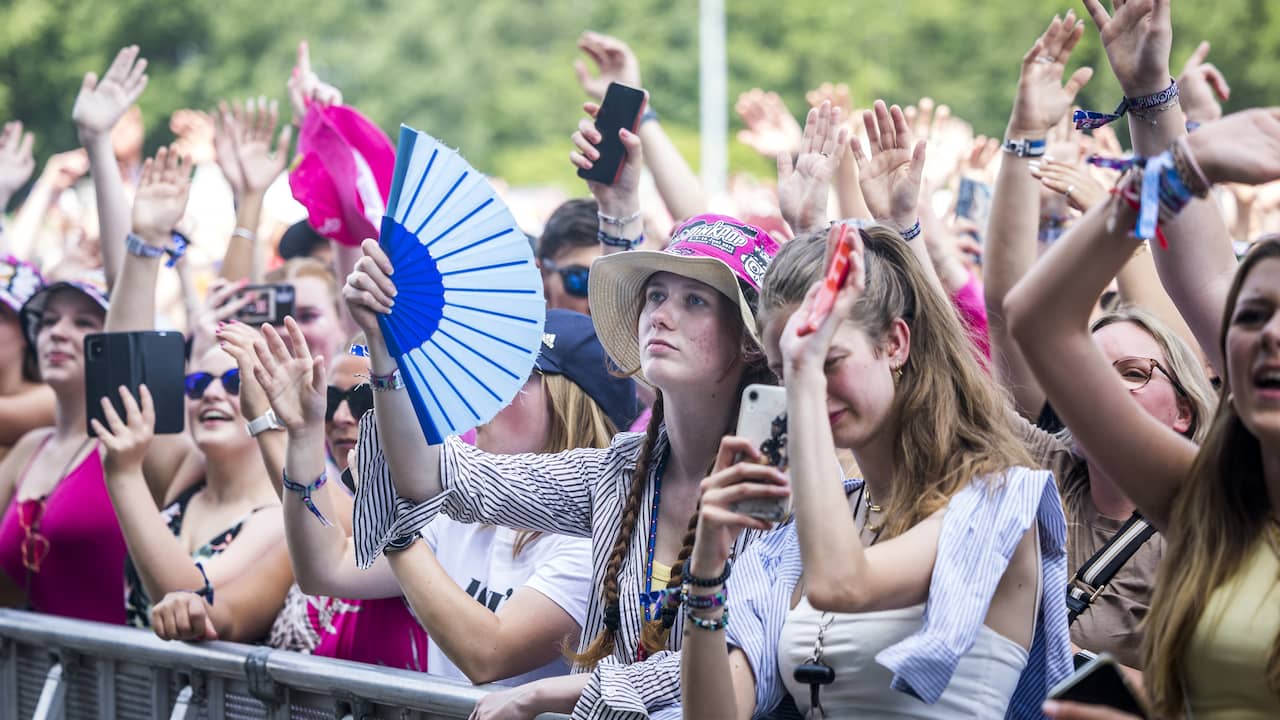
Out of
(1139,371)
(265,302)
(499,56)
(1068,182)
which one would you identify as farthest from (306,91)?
(499,56)

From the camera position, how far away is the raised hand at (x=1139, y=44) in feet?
9.60

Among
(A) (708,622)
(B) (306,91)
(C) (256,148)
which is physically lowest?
(A) (708,622)

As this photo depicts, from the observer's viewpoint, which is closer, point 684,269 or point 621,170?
point 684,269

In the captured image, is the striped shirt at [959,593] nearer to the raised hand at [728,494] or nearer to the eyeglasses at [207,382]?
the raised hand at [728,494]

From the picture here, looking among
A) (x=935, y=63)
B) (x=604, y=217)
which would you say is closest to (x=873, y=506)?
(x=604, y=217)

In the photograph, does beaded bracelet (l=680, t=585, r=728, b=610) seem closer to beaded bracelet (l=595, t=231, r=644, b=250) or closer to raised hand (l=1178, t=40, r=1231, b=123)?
beaded bracelet (l=595, t=231, r=644, b=250)

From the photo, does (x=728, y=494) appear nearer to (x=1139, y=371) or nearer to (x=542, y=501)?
(x=542, y=501)

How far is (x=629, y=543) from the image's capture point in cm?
315

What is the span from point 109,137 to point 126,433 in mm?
1708

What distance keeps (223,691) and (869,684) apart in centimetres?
210

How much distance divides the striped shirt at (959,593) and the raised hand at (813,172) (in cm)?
115

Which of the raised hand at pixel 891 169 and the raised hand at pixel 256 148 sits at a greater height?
the raised hand at pixel 256 148

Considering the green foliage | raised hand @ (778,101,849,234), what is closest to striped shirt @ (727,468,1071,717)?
raised hand @ (778,101,849,234)

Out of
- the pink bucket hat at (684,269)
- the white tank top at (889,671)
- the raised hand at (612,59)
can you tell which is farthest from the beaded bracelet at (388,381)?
the raised hand at (612,59)
